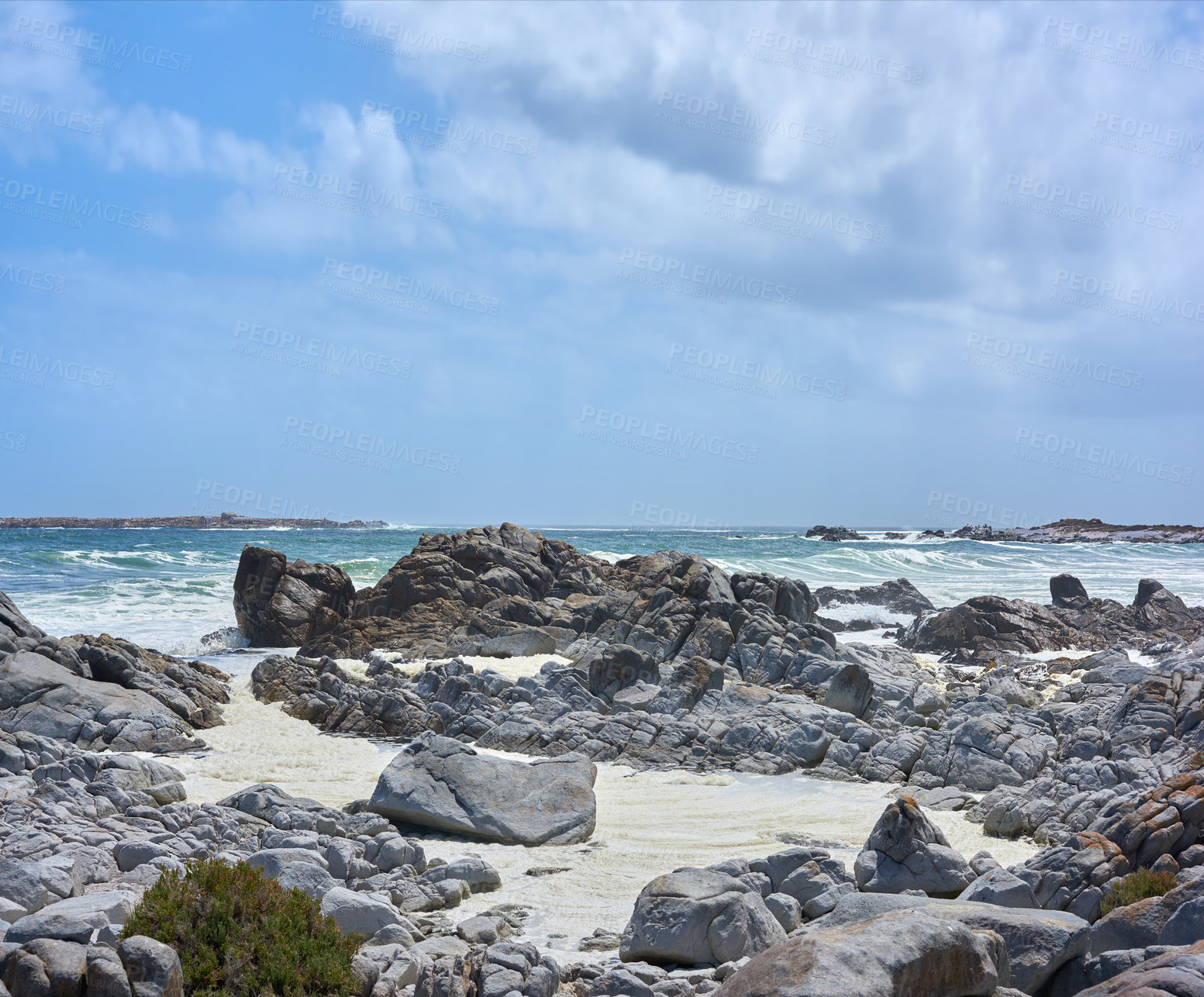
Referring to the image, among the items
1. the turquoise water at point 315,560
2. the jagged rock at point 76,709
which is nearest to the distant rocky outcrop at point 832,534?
the turquoise water at point 315,560

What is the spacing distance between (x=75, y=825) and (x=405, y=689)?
10265mm

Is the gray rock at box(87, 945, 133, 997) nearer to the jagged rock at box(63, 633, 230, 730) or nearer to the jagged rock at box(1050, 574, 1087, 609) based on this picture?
the jagged rock at box(63, 633, 230, 730)

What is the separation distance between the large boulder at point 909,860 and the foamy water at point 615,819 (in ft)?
4.50

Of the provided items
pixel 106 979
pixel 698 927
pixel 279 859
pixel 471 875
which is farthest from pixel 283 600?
pixel 106 979

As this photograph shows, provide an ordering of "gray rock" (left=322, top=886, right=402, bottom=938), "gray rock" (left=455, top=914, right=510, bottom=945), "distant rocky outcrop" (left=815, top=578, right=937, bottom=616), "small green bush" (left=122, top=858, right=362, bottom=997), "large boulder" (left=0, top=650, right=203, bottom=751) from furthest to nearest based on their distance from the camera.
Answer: "distant rocky outcrop" (left=815, top=578, right=937, bottom=616), "large boulder" (left=0, top=650, right=203, bottom=751), "gray rock" (left=455, top=914, right=510, bottom=945), "gray rock" (left=322, top=886, right=402, bottom=938), "small green bush" (left=122, top=858, right=362, bottom=997)

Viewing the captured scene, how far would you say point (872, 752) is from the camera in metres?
15.4

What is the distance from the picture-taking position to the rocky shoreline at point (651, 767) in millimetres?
6605

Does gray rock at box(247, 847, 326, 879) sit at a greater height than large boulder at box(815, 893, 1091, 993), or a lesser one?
lesser

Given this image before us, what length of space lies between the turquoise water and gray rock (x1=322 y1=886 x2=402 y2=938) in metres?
24.4

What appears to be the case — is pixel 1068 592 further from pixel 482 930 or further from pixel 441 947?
pixel 441 947

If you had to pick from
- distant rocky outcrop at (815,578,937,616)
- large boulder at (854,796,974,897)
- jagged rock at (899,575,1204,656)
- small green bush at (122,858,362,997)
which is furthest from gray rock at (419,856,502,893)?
distant rocky outcrop at (815,578,937,616)

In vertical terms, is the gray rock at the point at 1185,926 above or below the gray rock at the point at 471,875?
above

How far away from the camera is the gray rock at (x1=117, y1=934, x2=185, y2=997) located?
565 cm

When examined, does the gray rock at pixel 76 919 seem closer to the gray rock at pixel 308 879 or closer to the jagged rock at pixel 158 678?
the gray rock at pixel 308 879
